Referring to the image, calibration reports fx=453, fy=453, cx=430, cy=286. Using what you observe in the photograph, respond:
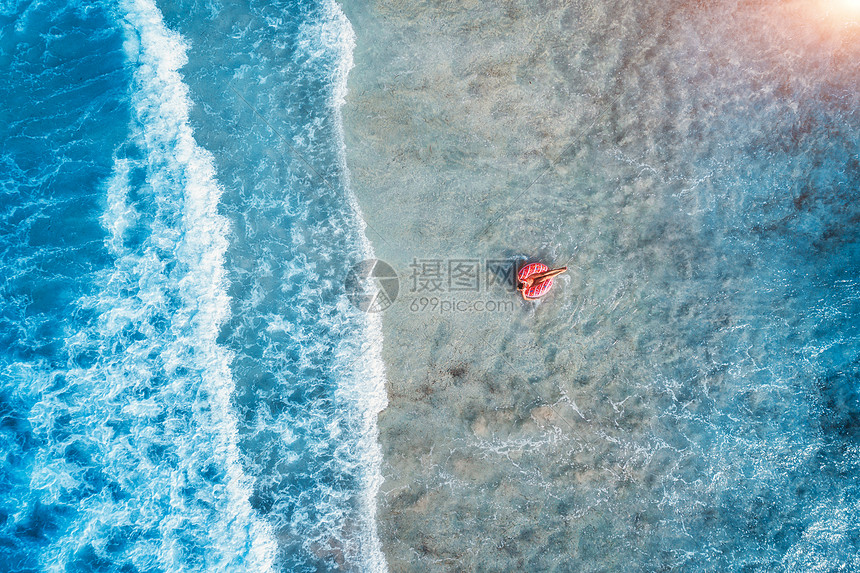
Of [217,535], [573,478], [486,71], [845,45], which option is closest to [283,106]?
[486,71]

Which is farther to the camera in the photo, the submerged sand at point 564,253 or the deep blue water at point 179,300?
the deep blue water at point 179,300

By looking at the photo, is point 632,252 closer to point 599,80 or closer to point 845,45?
point 599,80

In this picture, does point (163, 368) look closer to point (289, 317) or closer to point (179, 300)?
point (179, 300)

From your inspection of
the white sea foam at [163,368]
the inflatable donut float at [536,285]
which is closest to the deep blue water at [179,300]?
the white sea foam at [163,368]

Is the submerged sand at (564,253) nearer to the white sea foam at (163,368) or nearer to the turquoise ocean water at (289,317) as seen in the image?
the turquoise ocean water at (289,317)

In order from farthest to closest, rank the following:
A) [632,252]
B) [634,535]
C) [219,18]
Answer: [219,18], [632,252], [634,535]

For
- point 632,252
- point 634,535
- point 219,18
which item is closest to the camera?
point 634,535
